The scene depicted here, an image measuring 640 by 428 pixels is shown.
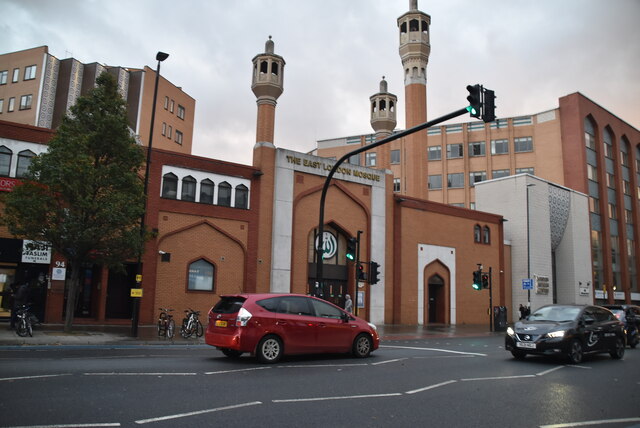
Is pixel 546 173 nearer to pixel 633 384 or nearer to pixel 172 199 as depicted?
pixel 172 199

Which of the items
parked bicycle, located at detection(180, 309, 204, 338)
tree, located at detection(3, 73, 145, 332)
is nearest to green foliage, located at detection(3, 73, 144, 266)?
tree, located at detection(3, 73, 145, 332)

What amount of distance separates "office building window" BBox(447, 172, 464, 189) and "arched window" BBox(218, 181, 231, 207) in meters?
39.5

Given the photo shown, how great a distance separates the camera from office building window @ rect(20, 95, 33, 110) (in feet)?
159

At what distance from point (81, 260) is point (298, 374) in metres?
11.2

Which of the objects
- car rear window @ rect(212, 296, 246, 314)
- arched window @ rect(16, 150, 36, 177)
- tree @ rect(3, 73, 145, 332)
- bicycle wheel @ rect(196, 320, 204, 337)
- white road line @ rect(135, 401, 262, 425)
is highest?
arched window @ rect(16, 150, 36, 177)

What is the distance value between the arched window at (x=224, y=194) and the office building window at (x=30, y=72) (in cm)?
3230

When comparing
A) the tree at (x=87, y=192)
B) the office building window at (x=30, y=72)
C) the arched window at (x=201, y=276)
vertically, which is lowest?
the arched window at (x=201, y=276)

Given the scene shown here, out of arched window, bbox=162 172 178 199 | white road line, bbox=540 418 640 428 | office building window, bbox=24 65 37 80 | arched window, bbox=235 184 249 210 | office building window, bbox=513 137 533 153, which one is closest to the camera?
white road line, bbox=540 418 640 428

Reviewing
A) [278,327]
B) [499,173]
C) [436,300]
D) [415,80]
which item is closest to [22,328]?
[278,327]

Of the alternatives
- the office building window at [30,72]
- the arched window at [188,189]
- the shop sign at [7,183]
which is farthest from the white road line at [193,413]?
the office building window at [30,72]

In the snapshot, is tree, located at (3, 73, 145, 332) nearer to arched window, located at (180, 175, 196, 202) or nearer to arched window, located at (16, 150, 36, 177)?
arched window, located at (16, 150, 36, 177)

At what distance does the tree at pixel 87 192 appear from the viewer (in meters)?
17.1

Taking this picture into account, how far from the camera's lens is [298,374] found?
9.95 metres

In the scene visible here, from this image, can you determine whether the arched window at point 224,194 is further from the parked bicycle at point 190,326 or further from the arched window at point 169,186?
the parked bicycle at point 190,326
